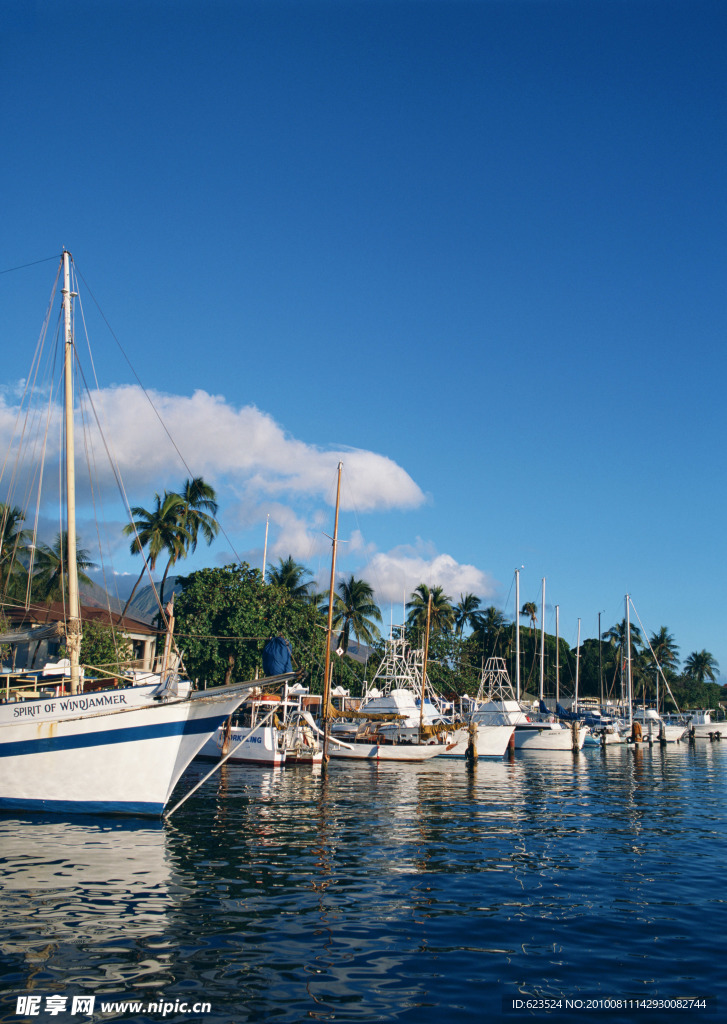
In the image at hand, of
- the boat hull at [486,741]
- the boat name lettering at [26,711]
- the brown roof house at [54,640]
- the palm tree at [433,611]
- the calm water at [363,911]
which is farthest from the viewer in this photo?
the palm tree at [433,611]

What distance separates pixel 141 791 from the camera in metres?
19.4

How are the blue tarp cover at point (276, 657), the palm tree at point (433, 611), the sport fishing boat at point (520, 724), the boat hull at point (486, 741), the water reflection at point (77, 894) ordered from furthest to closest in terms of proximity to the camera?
the palm tree at point (433, 611)
the sport fishing boat at point (520, 724)
the boat hull at point (486, 741)
the blue tarp cover at point (276, 657)
the water reflection at point (77, 894)

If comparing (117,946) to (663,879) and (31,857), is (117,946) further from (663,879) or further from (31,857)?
(663,879)

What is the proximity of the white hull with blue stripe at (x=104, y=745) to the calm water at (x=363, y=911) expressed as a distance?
0.74 m

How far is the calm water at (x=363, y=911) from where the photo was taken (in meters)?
8.67

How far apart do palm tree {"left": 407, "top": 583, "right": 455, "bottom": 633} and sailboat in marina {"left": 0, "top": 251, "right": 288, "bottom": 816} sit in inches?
2539

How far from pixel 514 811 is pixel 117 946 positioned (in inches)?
661

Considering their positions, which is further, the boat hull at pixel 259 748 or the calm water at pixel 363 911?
the boat hull at pixel 259 748

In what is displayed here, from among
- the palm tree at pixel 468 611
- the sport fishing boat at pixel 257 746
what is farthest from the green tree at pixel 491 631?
the sport fishing boat at pixel 257 746

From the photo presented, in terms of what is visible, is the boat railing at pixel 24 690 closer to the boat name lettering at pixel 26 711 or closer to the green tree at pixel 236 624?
the boat name lettering at pixel 26 711

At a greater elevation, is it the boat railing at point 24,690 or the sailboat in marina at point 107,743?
the boat railing at point 24,690

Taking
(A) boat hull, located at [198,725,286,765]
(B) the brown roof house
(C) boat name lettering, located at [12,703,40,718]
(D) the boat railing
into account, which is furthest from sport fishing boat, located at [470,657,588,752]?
(C) boat name lettering, located at [12,703,40,718]

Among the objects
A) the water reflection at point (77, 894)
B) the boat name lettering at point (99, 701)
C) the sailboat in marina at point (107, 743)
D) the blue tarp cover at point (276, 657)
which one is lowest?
the water reflection at point (77, 894)

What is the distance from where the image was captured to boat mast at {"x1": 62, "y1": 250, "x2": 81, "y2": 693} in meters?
21.5
